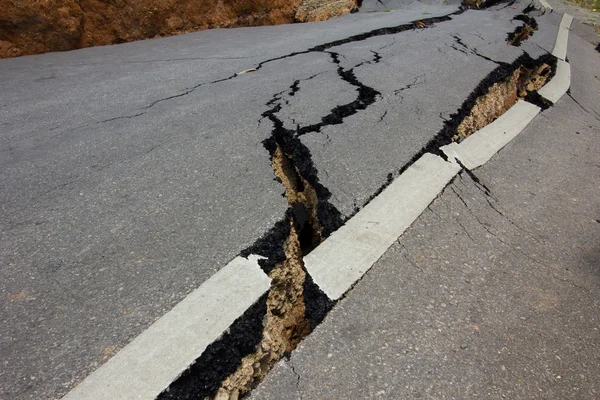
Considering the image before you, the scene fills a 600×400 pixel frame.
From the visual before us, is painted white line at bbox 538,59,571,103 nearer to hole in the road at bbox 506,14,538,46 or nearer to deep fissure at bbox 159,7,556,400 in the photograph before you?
hole in the road at bbox 506,14,538,46

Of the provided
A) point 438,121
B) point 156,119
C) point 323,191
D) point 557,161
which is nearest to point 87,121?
point 156,119

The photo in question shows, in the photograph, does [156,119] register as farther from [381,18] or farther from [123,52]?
[381,18]

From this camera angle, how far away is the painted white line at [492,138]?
338 cm

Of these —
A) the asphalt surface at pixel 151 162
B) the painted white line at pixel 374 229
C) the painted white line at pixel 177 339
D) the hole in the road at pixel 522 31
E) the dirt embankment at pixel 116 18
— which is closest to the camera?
the painted white line at pixel 177 339

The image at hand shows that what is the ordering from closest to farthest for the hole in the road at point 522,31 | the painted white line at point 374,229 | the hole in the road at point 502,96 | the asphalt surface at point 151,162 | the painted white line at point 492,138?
the asphalt surface at point 151,162 → the painted white line at point 374,229 → the painted white line at point 492,138 → the hole in the road at point 502,96 → the hole in the road at point 522,31

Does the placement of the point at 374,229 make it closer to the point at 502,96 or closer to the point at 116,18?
the point at 502,96

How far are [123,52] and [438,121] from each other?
4.90 m

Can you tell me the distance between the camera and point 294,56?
5672 mm

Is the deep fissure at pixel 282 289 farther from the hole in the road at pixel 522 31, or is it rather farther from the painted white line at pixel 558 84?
the hole in the road at pixel 522 31

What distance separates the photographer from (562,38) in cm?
828

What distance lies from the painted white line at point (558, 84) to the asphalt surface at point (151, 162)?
0.50 m

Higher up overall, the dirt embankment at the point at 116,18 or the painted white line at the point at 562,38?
the dirt embankment at the point at 116,18

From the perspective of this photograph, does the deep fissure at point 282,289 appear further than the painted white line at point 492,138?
No

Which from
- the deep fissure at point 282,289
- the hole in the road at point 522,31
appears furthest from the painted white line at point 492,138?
the hole in the road at point 522,31
